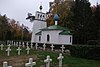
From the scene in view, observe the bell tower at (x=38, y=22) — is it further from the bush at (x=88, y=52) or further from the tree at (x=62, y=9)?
the bush at (x=88, y=52)

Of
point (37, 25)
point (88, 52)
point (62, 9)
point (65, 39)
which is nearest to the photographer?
point (88, 52)

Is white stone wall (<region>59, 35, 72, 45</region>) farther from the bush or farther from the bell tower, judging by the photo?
the bush

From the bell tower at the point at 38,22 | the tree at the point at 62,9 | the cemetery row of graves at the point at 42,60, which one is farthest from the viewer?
the tree at the point at 62,9

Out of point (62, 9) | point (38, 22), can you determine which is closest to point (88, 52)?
point (38, 22)

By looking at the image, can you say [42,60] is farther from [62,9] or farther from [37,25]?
[62,9]

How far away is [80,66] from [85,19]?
33.6m

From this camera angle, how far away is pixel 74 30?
50812mm

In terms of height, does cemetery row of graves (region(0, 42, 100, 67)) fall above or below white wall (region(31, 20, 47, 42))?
below

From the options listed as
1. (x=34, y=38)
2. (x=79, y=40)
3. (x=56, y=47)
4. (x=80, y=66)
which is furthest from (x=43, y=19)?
(x=80, y=66)

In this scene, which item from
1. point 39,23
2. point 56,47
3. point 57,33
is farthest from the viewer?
point 39,23

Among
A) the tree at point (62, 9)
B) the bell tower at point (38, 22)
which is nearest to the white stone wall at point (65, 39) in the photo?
the bell tower at point (38, 22)

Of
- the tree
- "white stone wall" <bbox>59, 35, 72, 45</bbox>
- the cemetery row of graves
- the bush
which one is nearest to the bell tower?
the tree

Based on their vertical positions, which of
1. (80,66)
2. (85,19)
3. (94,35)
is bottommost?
(80,66)

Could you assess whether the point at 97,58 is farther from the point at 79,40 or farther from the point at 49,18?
the point at 49,18
